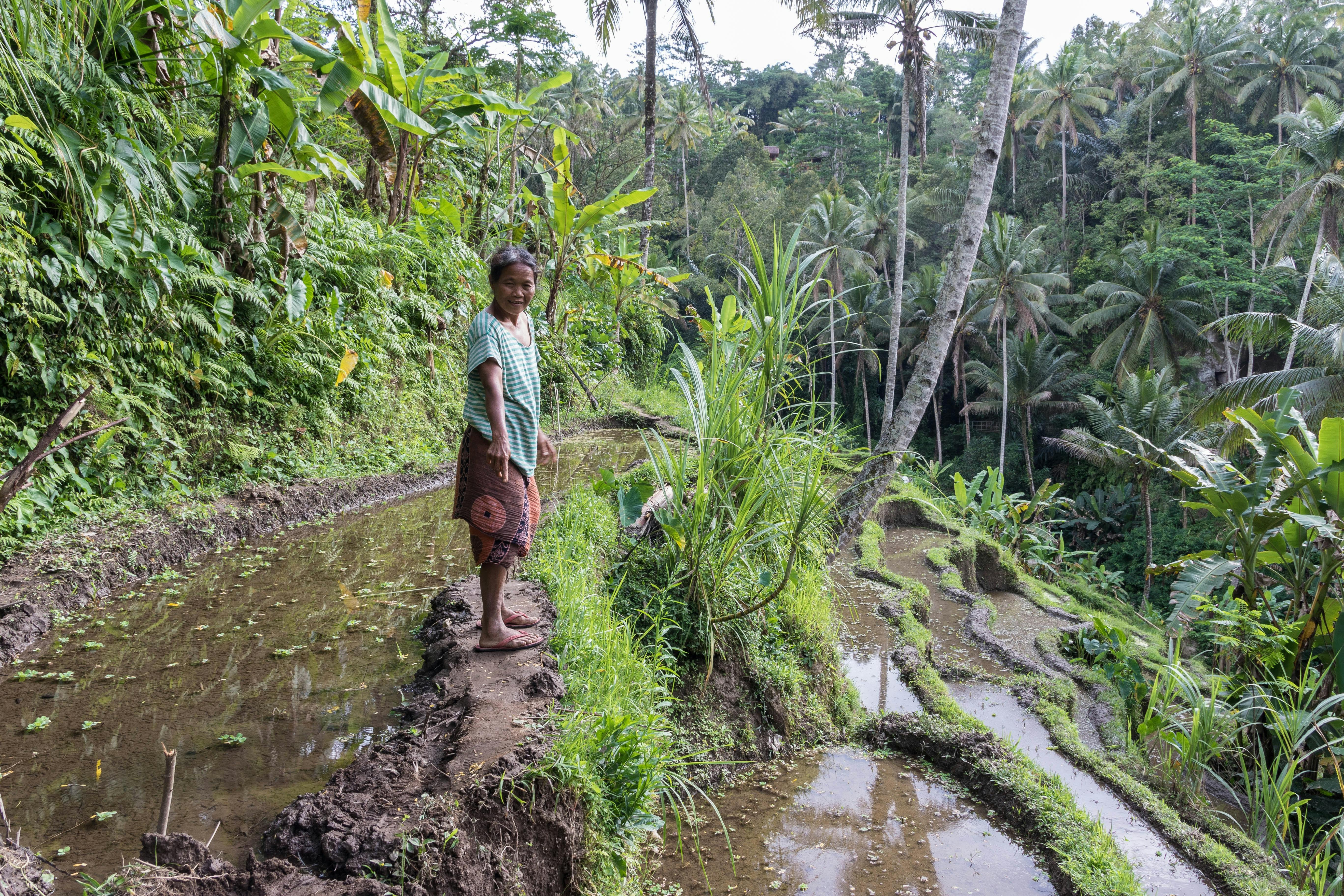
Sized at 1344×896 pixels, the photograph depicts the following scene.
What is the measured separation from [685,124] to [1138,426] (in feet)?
68.1

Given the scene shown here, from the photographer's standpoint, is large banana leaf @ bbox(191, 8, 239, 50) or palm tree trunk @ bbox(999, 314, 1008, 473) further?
palm tree trunk @ bbox(999, 314, 1008, 473)

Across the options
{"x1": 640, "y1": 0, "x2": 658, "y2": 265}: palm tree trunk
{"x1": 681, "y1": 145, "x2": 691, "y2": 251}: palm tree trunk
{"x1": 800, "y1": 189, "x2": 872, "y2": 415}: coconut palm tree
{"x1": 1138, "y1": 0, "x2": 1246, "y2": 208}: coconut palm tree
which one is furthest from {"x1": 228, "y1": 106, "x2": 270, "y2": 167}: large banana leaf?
{"x1": 1138, "y1": 0, "x2": 1246, "y2": 208}: coconut palm tree

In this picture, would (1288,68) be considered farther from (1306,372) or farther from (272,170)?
(272,170)

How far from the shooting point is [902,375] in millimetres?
35188

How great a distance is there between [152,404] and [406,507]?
186 cm

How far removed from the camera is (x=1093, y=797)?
4.30m

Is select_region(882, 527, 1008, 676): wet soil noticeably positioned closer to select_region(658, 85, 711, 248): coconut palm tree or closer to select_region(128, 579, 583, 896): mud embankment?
select_region(128, 579, 583, 896): mud embankment

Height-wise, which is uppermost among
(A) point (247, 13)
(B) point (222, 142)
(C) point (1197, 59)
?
(C) point (1197, 59)

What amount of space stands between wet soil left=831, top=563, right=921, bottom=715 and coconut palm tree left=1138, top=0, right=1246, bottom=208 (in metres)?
26.0

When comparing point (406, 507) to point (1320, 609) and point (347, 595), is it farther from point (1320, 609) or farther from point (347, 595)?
point (1320, 609)

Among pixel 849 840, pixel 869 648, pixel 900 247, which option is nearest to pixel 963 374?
pixel 900 247

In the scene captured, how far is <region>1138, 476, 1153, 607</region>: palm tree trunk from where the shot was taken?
19.8 m

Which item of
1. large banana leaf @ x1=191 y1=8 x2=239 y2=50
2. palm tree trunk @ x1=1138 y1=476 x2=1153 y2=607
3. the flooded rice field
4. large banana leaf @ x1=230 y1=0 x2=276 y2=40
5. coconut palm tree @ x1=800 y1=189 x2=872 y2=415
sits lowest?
palm tree trunk @ x1=1138 y1=476 x2=1153 y2=607

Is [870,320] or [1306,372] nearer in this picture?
[1306,372]
